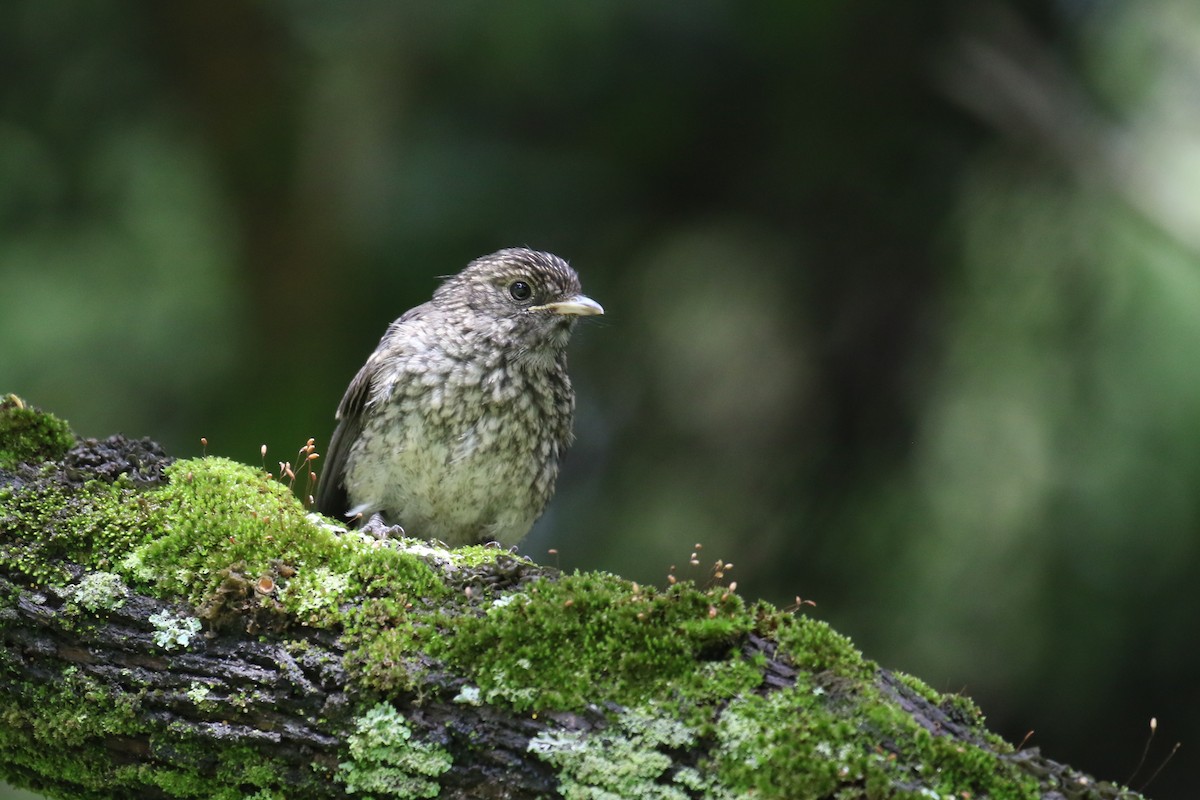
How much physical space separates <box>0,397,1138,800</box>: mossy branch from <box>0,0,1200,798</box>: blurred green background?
274 cm

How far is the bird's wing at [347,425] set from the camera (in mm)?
4594

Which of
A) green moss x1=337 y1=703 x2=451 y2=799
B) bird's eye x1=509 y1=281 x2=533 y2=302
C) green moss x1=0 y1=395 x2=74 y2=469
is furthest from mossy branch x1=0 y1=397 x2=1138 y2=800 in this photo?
bird's eye x1=509 y1=281 x2=533 y2=302

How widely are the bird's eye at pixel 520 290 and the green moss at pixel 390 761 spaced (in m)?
2.55

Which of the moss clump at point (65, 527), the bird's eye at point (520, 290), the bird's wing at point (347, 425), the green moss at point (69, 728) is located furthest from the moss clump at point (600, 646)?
the bird's eye at point (520, 290)

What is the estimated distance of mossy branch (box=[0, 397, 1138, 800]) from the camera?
94.3 inches

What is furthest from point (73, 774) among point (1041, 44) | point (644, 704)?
point (1041, 44)

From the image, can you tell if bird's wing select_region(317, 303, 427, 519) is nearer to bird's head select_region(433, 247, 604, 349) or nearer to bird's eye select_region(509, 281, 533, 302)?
bird's head select_region(433, 247, 604, 349)

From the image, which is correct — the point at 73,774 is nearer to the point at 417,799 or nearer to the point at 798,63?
the point at 417,799

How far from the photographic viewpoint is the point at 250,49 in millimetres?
6082

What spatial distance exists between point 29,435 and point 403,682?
127cm

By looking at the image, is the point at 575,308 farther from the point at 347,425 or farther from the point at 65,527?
the point at 65,527

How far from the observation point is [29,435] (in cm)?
312

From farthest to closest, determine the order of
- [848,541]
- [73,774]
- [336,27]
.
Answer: [336,27] → [848,541] → [73,774]

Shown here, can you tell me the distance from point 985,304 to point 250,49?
146 inches
